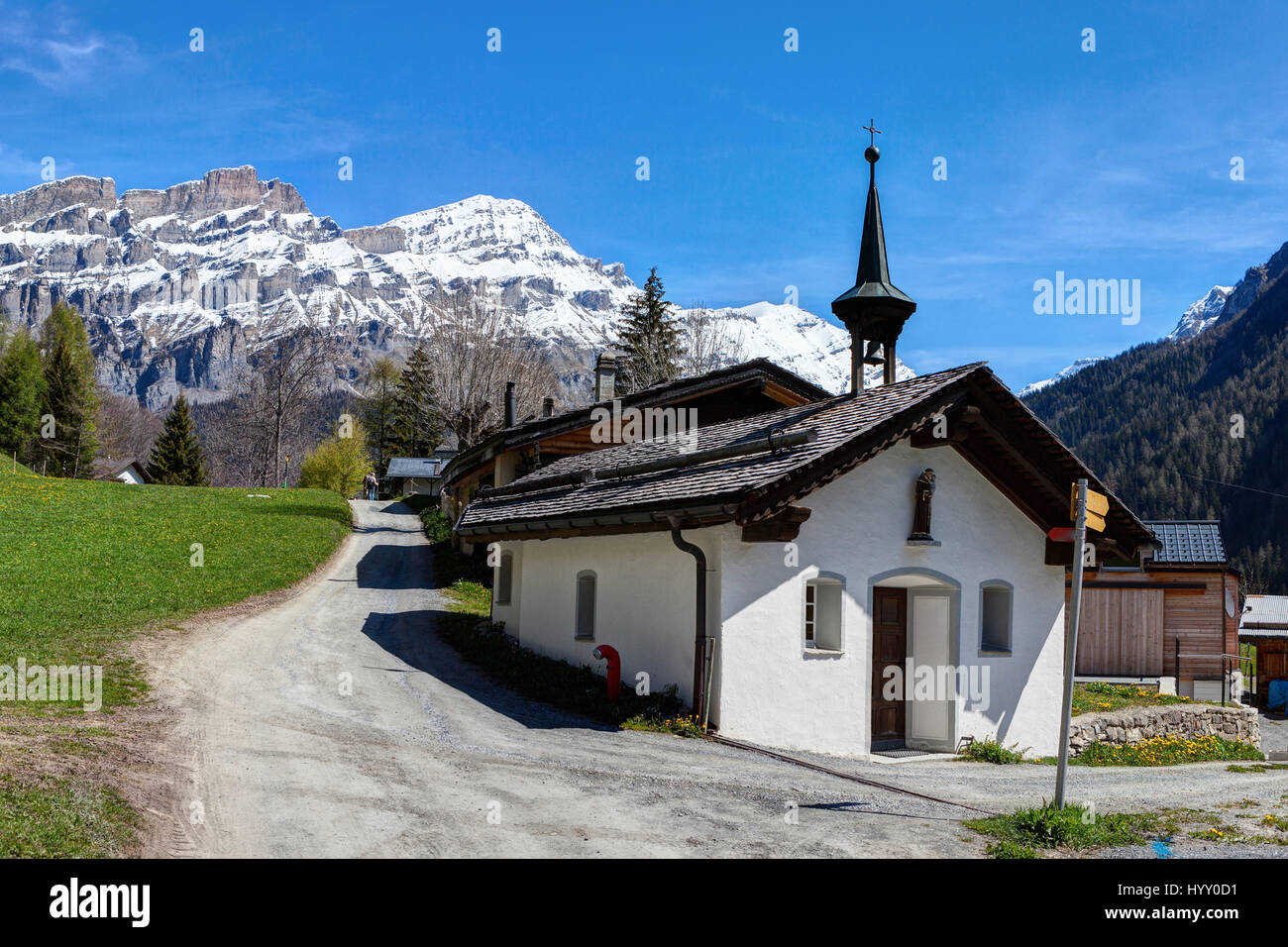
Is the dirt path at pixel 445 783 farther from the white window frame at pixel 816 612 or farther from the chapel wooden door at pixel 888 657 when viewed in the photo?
the chapel wooden door at pixel 888 657

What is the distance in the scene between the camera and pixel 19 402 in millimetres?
59281

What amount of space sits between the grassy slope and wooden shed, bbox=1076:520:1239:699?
2304cm

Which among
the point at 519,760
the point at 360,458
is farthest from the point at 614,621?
the point at 360,458

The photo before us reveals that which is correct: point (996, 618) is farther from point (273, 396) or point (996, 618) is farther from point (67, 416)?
point (67, 416)

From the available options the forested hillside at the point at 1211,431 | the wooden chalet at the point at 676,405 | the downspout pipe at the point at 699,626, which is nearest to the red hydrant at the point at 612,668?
the downspout pipe at the point at 699,626

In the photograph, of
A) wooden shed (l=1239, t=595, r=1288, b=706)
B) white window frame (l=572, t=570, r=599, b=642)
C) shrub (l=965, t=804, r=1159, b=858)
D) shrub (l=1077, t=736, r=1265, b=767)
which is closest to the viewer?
shrub (l=965, t=804, r=1159, b=858)

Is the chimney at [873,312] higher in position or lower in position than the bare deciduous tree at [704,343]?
lower

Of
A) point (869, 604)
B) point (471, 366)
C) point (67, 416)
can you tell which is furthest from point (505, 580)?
point (67, 416)

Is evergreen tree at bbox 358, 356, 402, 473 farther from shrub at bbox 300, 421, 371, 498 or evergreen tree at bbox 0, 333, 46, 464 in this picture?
evergreen tree at bbox 0, 333, 46, 464

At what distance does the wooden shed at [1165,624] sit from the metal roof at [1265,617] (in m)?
37.0

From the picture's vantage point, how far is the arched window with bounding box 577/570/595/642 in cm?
1628

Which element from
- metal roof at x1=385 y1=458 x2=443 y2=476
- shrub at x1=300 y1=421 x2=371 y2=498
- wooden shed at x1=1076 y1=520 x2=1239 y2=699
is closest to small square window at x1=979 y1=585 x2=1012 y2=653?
wooden shed at x1=1076 y1=520 x2=1239 y2=699

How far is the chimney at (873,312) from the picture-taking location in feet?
53.2
